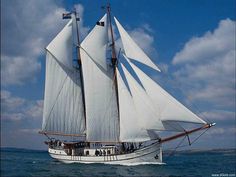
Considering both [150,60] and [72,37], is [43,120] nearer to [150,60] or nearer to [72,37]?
[72,37]

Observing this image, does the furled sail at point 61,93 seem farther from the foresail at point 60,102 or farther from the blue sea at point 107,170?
the blue sea at point 107,170

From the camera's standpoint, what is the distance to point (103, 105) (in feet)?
161

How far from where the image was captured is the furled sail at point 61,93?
51.4 metres

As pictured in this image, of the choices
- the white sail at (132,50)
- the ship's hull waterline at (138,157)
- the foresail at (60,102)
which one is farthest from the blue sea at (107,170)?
the white sail at (132,50)

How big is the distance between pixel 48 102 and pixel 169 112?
17.9m

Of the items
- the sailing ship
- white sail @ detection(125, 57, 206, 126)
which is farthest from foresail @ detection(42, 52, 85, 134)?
white sail @ detection(125, 57, 206, 126)

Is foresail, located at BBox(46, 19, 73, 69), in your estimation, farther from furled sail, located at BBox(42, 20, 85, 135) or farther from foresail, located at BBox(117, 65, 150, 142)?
foresail, located at BBox(117, 65, 150, 142)

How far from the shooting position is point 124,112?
4659cm

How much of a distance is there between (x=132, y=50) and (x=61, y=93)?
1208 cm

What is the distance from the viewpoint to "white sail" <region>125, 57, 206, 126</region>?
41.6 meters

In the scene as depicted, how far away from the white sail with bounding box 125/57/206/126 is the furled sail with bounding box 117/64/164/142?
34.1 inches

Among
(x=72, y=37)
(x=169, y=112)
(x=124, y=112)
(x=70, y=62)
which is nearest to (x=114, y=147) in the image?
(x=124, y=112)

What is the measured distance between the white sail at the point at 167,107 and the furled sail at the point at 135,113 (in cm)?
87

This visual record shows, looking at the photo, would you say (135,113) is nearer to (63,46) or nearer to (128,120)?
(128,120)
